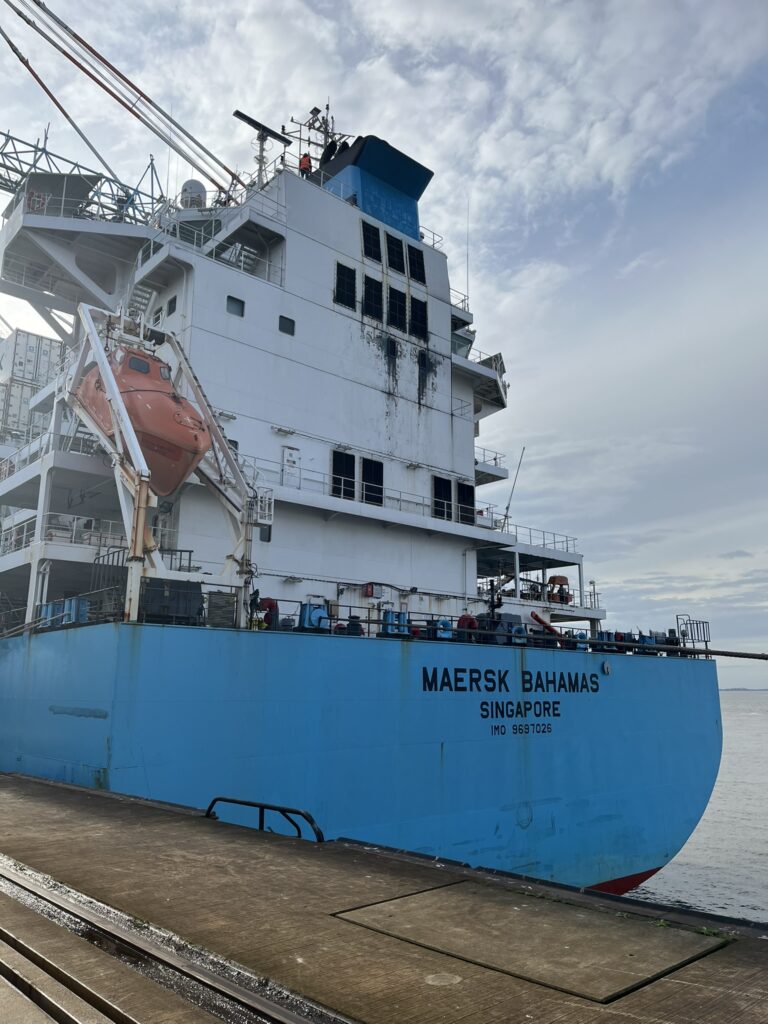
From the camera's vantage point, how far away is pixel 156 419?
52.7 ft

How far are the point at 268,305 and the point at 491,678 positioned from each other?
465 inches

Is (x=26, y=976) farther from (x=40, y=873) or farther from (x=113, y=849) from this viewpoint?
(x=113, y=849)

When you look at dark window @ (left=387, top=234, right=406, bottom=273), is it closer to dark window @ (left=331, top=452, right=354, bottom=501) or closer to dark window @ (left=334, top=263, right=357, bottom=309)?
dark window @ (left=334, top=263, right=357, bottom=309)

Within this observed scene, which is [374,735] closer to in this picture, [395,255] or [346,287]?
[346,287]

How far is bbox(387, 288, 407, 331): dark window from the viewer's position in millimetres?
23859

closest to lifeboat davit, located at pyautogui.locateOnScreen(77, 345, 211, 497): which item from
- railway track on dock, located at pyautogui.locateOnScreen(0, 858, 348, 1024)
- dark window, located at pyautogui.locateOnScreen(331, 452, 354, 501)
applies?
dark window, located at pyautogui.locateOnScreen(331, 452, 354, 501)

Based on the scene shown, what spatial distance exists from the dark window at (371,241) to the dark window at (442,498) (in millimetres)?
7546

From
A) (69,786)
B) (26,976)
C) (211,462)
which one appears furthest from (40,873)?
(211,462)

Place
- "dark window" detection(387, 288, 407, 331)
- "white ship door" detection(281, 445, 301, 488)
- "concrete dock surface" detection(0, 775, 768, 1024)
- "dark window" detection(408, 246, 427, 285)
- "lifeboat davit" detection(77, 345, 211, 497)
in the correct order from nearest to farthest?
1. "concrete dock surface" detection(0, 775, 768, 1024)
2. "lifeboat davit" detection(77, 345, 211, 497)
3. "white ship door" detection(281, 445, 301, 488)
4. "dark window" detection(387, 288, 407, 331)
5. "dark window" detection(408, 246, 427, 285)

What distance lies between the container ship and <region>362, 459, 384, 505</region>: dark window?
68mm

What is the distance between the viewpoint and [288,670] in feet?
44.8

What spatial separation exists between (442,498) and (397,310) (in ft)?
20.9

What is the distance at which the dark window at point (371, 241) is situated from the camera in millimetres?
23772

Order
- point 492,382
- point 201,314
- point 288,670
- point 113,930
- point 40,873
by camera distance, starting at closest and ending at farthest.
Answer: point 113,930, point 40,873, point 288,670, point 201,314, point 492,382
